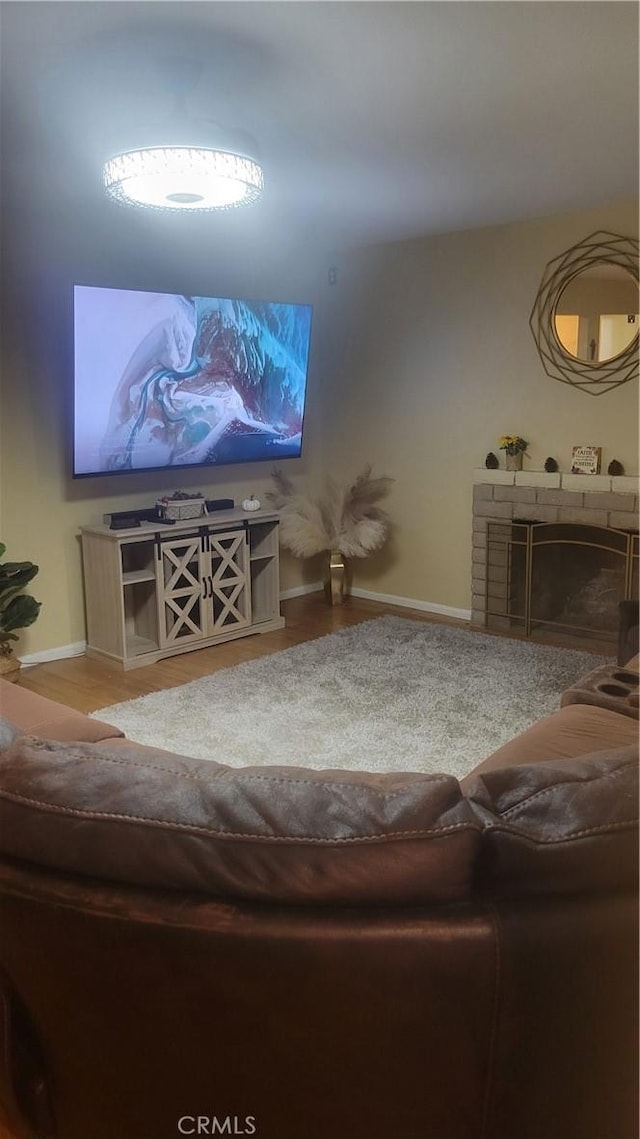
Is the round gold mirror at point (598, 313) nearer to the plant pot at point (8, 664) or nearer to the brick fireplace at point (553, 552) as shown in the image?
the brick fireplace at point (553, 552)

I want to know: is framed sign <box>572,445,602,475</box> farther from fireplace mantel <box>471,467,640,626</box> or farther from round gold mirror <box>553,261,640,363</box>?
round gold mirror <box>553,261,640,363</box>

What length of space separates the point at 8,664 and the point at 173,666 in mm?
810

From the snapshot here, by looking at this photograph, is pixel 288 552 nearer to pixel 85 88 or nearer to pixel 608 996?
pixel 85 88

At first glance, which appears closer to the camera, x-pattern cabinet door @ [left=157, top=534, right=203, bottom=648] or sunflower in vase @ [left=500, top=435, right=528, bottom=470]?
x-pattern cabinet door @ [left=157, top=534, right=203, bottom=648]

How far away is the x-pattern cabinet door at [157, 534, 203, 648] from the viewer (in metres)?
4.37

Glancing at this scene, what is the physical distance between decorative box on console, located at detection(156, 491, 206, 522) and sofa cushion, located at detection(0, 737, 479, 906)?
11.1ft

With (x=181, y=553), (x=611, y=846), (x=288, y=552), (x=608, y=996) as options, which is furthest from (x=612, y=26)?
(x=288, y=552)

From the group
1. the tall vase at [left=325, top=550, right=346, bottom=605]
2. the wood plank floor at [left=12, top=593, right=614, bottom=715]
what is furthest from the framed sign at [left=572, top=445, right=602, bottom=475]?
the tall vase at [left=325, top=550, right=346, bottom=605]

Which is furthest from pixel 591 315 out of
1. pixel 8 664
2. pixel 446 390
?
pixel 8 664

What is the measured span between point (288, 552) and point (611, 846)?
463 cm

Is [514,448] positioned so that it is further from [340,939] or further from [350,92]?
[340,939]

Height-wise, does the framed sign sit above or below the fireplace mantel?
above

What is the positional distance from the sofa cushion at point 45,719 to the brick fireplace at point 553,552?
3132 millimetres

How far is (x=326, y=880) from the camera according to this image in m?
1.05
